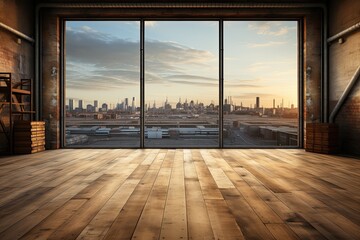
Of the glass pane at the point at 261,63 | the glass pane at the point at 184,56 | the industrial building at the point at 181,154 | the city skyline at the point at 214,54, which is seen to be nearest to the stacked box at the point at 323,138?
the industrial building at the point at 181,154

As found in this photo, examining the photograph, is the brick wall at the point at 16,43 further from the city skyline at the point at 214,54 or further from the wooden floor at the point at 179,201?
the wooden floor at the point at 179,201

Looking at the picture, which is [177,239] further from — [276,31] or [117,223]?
[276,31]

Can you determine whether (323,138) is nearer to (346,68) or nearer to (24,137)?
(346,68)

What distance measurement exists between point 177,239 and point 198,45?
1073cm

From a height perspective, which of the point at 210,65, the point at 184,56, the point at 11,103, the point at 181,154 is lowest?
the point at 181,154

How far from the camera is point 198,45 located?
11.8m

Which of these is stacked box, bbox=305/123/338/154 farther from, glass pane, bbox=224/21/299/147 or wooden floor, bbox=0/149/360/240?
wooden floor, bbox=0/149/360/240

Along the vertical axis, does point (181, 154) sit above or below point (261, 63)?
below

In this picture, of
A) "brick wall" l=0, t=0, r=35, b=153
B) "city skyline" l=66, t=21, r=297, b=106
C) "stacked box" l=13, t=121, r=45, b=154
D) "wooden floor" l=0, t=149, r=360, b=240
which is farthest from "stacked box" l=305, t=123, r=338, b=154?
"brick wall" l=0, t=0, r=35, b=153

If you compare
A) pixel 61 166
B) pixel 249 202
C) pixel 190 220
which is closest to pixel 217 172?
pixel 249 202

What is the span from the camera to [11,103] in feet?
19.5

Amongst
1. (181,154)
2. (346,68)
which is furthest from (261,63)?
(181,154)

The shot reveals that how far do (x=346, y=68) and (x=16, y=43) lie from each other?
7937 mm

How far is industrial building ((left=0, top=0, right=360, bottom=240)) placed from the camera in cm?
217
